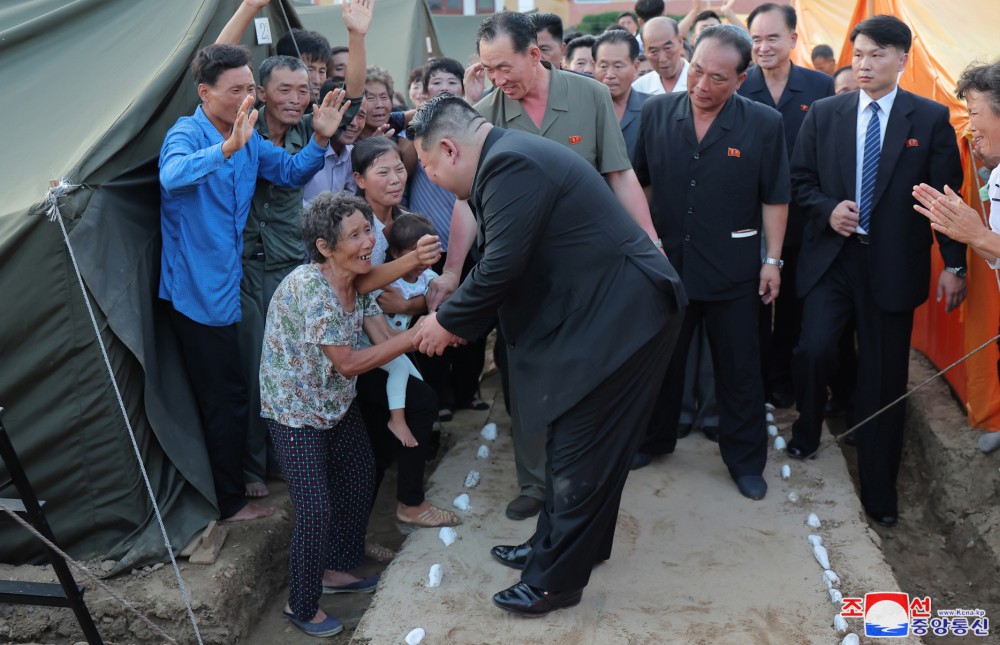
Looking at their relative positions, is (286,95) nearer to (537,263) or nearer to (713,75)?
(537,263)

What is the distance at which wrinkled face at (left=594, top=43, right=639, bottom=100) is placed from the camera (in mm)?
4734

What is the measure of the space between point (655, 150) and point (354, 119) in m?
1.49

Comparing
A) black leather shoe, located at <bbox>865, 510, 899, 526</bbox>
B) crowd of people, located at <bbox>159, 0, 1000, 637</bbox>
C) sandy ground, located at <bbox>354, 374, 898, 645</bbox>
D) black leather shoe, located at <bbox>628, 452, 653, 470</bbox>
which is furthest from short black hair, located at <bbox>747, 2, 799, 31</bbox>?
black leather shoe, located at <bbox>865, 510, 899, 526</bbox>

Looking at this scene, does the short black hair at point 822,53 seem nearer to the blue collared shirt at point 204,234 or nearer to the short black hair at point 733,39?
the short black hair at point 733,39

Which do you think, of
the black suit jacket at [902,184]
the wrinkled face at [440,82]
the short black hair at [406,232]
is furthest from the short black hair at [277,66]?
the black suit jacket at [902,184]

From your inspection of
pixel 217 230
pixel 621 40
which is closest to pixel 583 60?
pixel 621 40

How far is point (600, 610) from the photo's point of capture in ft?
10.5

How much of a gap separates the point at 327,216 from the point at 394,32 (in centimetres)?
754

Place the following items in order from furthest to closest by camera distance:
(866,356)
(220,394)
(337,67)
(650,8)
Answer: (650,8) → (337,67) → (866,356) → (220,394)

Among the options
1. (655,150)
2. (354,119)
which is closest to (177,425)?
(354,119)

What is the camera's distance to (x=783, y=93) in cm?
498

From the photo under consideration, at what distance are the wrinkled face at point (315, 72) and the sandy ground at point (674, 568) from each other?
2159 millimetres

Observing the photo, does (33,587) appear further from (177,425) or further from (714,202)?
(714,202)

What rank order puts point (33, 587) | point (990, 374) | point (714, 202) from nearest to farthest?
1. point (33, 587)
2. point (714, 202)
3. point (990, 374)
